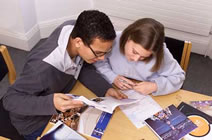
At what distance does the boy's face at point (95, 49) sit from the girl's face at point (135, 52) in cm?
15

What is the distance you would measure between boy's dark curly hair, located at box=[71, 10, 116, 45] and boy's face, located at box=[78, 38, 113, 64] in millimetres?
22

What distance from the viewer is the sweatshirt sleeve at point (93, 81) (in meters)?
1.49

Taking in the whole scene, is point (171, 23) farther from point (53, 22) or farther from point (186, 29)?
point (53, 22)

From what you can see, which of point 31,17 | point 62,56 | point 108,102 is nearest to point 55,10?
point 31,17

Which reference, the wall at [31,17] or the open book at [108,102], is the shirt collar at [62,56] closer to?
the open book at [108,102]

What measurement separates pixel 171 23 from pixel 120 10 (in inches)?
23.0

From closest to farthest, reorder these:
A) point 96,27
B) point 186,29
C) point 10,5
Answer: point 96,27 < point 10,5 < point 186,29

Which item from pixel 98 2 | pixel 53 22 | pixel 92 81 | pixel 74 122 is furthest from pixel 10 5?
pixel 74 122

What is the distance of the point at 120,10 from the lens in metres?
3.00

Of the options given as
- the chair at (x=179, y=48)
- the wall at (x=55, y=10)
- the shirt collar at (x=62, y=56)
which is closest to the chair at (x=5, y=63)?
the shirt collar at (x=62, y=56)

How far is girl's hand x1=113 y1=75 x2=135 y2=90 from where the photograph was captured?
151 centimetres

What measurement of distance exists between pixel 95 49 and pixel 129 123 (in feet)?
1.34

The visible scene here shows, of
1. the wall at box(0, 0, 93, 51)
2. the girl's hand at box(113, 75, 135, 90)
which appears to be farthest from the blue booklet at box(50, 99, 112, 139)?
the wall at box(0, 0, 93, 51)

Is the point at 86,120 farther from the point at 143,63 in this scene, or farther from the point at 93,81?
the point at 143,63
